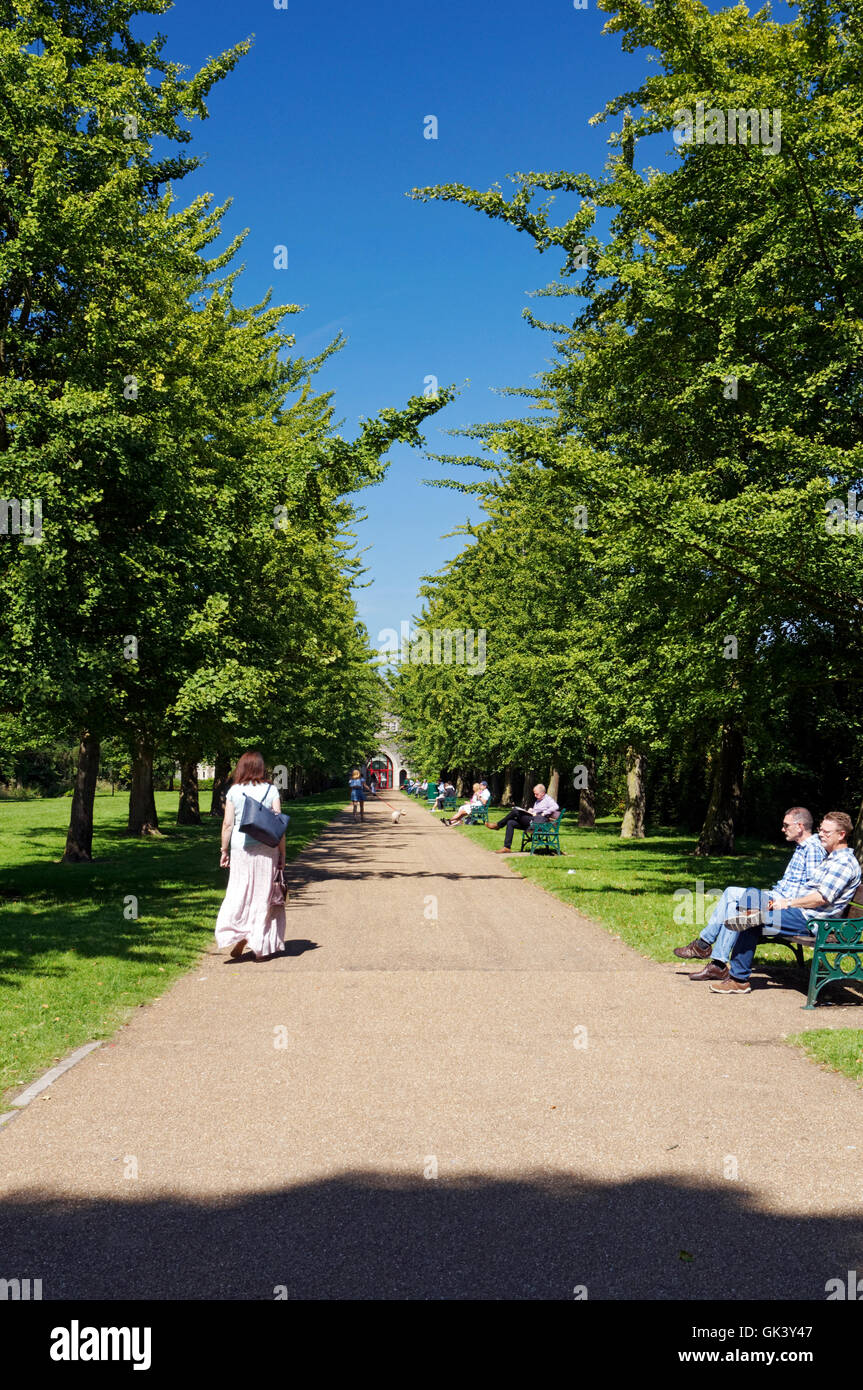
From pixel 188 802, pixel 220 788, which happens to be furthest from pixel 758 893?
pixel 220 788

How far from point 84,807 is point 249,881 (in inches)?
372

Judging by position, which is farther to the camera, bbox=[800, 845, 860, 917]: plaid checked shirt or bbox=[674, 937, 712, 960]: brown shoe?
bbox=[674, 937, 712, 960]: brown shoe

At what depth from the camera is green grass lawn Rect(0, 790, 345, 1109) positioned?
637 cm

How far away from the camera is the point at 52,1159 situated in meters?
4.32

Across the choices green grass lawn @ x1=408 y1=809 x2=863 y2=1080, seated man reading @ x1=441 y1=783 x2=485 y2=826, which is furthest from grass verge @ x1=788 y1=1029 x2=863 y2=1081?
seated man reading @ x1=441 y1=783 x2=485 y2=826

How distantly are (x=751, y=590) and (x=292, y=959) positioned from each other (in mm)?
6479

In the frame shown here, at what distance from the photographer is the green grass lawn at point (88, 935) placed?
6.37 m

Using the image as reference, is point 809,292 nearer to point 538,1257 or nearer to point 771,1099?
point 771,1099

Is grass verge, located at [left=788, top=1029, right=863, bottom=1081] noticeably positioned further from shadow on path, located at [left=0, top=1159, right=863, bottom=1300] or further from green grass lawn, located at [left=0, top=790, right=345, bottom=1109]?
green grass lawn, located at [left=0, top=790, right=345, bottom=1109]

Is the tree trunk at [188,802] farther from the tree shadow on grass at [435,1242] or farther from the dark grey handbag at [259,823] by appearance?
the tree shadow on grass at [435,1242]
